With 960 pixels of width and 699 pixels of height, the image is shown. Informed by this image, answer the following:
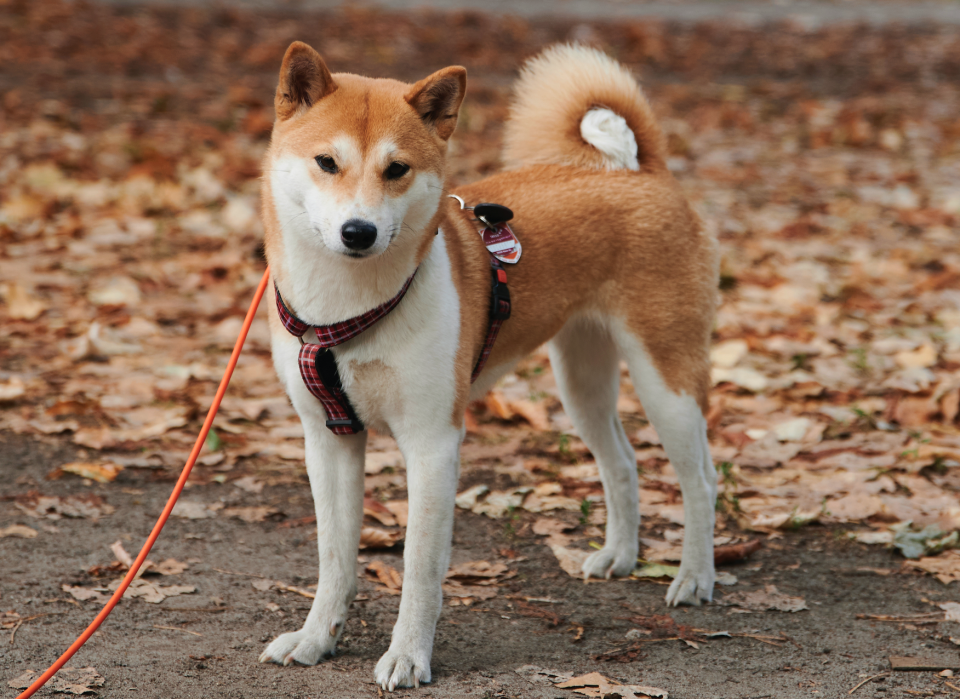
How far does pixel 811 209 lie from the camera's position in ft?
27.3

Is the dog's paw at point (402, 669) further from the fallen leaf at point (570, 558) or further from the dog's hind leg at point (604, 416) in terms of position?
the dog's hind leg at point (604, 416)

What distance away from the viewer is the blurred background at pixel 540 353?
429 centimetres

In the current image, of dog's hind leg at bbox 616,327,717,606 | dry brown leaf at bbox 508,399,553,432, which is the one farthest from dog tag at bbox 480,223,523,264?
dry brown leaf at bbox 508,399,553,432

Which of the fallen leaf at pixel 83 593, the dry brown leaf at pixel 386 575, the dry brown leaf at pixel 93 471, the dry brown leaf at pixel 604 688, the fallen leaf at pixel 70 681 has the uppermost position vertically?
the fallen leaf at pixel 70 681

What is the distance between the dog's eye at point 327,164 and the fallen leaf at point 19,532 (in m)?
1.98

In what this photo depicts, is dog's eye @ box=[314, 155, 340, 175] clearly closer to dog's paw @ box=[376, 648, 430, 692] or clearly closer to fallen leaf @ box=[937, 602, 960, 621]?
dog's paw @ box=[376, 648, 430, 692]

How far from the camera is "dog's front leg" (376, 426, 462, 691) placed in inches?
110

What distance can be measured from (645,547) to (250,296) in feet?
11.3

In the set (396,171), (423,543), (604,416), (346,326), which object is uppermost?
(396,171)

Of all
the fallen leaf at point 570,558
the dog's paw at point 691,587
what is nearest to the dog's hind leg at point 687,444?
the dog's paw at point 691,587

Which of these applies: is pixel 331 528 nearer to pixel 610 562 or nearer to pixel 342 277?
pixel 342 277

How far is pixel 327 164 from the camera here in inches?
103

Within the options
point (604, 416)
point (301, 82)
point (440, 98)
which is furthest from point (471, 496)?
point (301, 82)

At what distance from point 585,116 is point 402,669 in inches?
82.7
